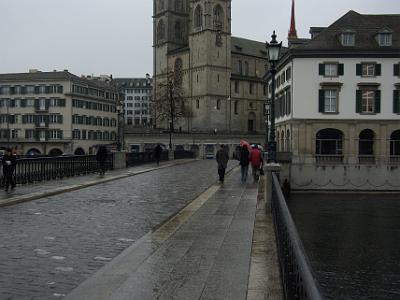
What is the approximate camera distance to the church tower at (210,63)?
103m

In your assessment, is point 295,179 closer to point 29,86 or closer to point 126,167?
point 126,167

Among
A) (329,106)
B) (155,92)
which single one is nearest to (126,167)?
(329,106)

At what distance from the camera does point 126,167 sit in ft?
117

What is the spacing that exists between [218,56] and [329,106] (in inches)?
2132

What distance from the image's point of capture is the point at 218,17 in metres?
106

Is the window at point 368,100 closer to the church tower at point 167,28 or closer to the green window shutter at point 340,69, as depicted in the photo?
the green window shutter at point 340,69

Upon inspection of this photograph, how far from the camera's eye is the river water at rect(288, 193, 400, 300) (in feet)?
52.4

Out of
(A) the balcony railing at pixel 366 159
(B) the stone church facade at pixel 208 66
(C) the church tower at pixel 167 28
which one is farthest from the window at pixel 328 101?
(C) the church tower at pixel 167 28

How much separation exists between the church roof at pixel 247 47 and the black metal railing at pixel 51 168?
85224 millimetres

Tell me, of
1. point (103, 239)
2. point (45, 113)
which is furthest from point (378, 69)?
point (45, 113)

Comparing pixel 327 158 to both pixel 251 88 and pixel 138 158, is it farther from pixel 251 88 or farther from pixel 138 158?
pixel 251 88

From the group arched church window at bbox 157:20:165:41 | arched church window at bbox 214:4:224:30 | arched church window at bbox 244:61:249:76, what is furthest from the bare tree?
arched church window at bbox 244:61:249:76

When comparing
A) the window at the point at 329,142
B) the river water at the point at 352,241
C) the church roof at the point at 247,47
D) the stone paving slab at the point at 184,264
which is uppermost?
the church roof at the point at 247,47

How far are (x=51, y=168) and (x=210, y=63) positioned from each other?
8191 cm
